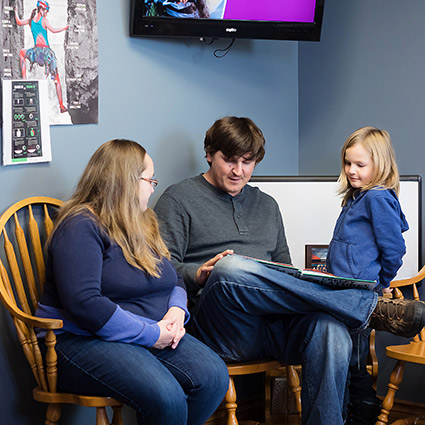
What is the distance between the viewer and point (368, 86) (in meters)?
2.86

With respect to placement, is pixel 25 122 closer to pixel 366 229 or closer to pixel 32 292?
pixel 32 292

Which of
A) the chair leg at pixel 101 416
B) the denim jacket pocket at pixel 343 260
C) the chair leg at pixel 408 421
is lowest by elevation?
the chair leg at pixel 408 421

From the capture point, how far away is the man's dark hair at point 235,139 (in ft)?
7.39

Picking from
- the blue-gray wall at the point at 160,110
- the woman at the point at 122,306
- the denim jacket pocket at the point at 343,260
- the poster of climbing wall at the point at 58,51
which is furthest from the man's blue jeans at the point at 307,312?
the poster of climbing wall at the point at 58,51

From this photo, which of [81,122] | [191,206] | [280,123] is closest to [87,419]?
[191,206]

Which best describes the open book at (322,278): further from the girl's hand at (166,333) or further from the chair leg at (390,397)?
the chair leg at (390,397)

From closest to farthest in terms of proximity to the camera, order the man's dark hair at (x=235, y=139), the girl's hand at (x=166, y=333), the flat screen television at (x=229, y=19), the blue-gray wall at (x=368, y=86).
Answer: the girl's hand at (x=166, y=333) → the man's dark hair at (x=235, y=139) → the flat screen television at (x=229, y=19) → the blue-gray wall at (x=368, y=86)

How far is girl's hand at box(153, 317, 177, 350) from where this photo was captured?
178 cm

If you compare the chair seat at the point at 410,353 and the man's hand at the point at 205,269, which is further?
the chair seat at the point at 410,353

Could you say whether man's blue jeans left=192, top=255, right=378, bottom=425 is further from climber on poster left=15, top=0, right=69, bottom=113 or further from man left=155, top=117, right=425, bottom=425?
climber on poster left=15, top=0, right=69, bottom=113

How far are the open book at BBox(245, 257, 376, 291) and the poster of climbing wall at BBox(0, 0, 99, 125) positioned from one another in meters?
0.89

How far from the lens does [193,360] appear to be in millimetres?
1812

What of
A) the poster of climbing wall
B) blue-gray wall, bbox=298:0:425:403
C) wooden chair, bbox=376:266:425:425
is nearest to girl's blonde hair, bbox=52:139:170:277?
the poster of climbing wall

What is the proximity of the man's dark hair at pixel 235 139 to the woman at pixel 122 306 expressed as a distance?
1.38 feet
